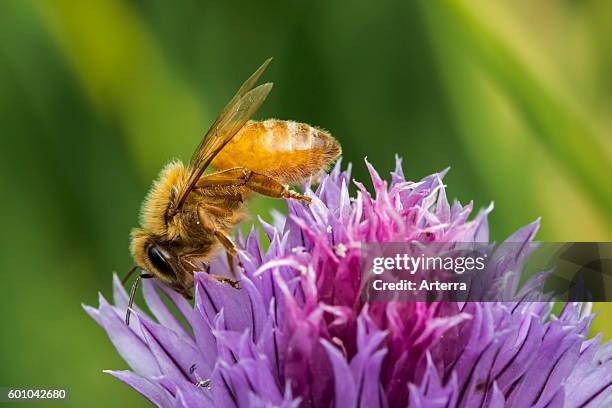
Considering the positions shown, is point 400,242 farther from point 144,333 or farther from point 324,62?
point 324,62

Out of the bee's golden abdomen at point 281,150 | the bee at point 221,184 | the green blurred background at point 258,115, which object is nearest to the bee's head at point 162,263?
the bee at point 221,184

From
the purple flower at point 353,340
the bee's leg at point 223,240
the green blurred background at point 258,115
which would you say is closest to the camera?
the purple flower at point 353,340

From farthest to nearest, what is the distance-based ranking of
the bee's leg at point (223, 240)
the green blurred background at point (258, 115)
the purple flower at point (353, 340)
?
the green blurred background at point (258, 115)
the bee's leg at point (223, 240)
the purple flower at point (353, 340)

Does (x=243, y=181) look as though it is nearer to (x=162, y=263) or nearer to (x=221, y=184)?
(x=221, y=184)

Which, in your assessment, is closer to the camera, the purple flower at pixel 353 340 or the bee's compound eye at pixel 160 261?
the purple flower at pixel 353 340

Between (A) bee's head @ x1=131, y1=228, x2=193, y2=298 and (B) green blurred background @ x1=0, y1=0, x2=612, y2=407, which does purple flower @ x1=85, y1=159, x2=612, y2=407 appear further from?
(B) green blurred background @ x1=0, y1=0, x2=612, y2=407

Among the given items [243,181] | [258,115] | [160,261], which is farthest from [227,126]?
[258,115]

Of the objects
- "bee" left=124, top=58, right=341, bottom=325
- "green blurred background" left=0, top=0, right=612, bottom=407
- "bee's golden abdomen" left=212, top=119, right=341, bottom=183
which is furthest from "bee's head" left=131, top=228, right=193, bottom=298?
"green blurred background" left=0, top=0, right=612, bottom=407

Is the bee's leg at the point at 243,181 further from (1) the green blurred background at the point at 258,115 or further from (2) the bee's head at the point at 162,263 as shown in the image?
(1) the green blurred background at the point at 258,115

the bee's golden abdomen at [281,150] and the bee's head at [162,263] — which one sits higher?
the bee's golden abdomen at [281,150]
